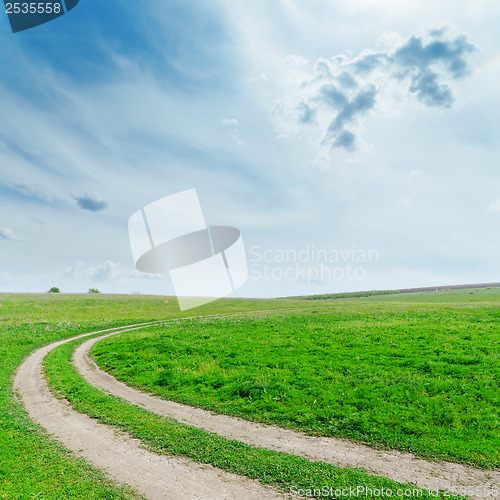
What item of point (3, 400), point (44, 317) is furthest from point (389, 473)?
point (44, 317)

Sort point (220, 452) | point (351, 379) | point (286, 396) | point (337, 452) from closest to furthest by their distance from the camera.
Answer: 1. point (220, 452)
2. point (337, 452)
3. point (286, 396)
4. point (351, 379)

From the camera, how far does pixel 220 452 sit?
1238cm

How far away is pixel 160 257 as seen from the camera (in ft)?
134

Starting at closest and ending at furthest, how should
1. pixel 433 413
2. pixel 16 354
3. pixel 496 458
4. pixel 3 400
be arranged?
pixel 496 458 → pixel 433 413 → pixel 3 400 → pixel 16 354

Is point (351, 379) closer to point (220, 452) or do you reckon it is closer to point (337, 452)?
point (337, 452)

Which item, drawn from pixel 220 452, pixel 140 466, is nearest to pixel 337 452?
pixel 220 452

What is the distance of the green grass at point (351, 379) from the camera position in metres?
14.3

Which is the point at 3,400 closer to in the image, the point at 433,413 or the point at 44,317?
the point at 433,413

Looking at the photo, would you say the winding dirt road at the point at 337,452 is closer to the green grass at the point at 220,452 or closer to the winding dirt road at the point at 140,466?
the green grass at the point at 220,452

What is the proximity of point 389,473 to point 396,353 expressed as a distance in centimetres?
1454

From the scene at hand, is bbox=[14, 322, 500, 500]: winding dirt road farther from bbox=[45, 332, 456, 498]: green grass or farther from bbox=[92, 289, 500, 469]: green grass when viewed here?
bbox=[92, 289, 500, 469]: green grass

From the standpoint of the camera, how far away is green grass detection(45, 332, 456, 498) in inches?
417

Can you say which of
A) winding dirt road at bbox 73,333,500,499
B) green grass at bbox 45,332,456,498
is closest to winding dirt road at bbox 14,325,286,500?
green grass at bbox 45,332,456,498

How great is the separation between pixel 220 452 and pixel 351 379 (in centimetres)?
1013
